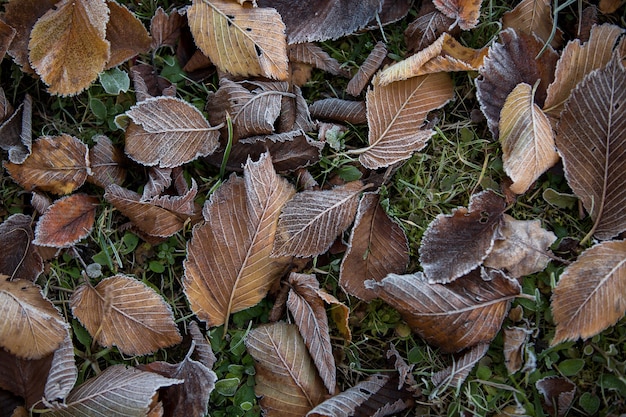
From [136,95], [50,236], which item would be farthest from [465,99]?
[50,236]

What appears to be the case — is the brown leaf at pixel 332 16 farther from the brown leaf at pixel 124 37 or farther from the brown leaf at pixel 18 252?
the brown leaf at pixel 18 252

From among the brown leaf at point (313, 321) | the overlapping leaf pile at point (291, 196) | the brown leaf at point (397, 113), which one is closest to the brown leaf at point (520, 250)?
the overlapping leaf pile at point (291, 196)

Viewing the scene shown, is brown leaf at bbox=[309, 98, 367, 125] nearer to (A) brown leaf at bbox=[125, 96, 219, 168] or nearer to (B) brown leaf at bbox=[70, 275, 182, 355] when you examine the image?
(A) brown leaf at bbox=[125, 96, 219, 168]

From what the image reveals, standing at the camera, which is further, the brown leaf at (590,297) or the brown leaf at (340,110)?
the brown leaf at (340,110)

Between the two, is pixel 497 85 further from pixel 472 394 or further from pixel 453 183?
pixel 472 394

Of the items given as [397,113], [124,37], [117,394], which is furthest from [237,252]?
[124,37]

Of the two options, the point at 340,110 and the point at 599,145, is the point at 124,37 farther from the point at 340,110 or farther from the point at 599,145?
the point at 599,145

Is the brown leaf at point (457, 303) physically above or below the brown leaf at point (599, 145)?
below
